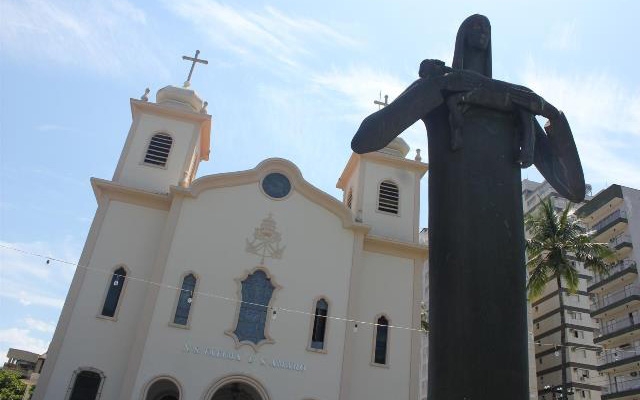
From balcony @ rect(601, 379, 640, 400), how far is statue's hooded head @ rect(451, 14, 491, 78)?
113ft

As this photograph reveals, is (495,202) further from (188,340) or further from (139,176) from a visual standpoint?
(139,176)

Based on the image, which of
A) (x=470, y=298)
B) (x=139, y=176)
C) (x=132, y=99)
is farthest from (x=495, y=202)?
(x=132, y=99)

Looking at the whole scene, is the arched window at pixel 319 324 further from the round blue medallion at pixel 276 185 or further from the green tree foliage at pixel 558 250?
the green tree foliage at pixel 558 250

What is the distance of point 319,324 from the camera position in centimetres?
2055

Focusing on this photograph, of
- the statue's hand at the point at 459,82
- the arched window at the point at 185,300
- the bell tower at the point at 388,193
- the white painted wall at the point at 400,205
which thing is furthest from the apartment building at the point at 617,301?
the statue's hand at the point at 459,82

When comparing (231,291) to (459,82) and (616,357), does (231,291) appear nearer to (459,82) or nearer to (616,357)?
(459,82)

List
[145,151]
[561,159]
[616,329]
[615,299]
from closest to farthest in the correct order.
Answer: [561,159] < [145,151] < [616,329] < [615,299]

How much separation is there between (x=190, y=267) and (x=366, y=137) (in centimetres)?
1738

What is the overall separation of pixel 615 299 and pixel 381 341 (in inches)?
942

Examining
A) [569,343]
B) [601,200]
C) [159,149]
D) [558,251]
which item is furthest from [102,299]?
[569,343]

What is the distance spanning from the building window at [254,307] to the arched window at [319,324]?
1.73 meters

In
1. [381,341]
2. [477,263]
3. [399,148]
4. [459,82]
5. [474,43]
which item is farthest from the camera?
[399,148]

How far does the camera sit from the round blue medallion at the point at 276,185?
2245 cm

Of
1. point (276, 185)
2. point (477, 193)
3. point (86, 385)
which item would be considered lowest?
point (86, 385)
